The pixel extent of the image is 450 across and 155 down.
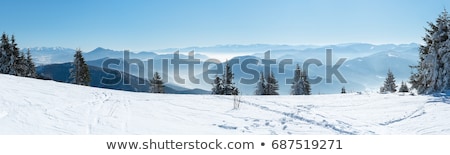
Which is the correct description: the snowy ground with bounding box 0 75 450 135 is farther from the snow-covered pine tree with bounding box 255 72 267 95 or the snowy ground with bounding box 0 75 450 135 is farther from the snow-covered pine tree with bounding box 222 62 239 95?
the snow-covered pine tree with bounding box 255 72 267 95

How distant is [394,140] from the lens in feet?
23.0

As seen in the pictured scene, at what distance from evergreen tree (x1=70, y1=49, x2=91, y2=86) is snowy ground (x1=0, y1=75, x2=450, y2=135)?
28287 mm

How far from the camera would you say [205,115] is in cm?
945

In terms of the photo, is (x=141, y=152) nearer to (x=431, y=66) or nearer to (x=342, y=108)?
(x=342, y=108)

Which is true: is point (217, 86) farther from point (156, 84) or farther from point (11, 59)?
point (11, 59)

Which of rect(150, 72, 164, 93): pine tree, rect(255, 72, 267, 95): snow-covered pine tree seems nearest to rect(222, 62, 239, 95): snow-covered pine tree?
rect(255, 72, 267, 95): snow-covered pine tree

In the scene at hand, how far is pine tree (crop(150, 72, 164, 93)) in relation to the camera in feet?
144

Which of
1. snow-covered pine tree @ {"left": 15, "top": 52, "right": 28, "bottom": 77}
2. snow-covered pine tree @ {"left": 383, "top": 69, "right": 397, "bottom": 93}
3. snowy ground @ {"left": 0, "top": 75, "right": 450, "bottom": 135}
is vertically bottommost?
snowy ground @ {"left": 0, "top": 75, "right": 450, "bottom": 135}

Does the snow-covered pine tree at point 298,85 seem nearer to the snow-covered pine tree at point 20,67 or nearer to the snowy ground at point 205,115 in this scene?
the snowy ground at point 205,115

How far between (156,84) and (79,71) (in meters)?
10.2

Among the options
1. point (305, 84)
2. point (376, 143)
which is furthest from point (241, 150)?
point (305, 84)

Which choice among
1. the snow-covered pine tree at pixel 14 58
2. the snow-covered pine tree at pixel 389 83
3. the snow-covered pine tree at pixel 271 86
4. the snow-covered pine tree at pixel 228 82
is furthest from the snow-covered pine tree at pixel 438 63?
the snow-covered pine tree at pixel 14 58

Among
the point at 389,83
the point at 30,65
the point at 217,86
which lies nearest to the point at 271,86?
the point at 217,86

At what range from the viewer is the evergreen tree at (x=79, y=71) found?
128 feet
